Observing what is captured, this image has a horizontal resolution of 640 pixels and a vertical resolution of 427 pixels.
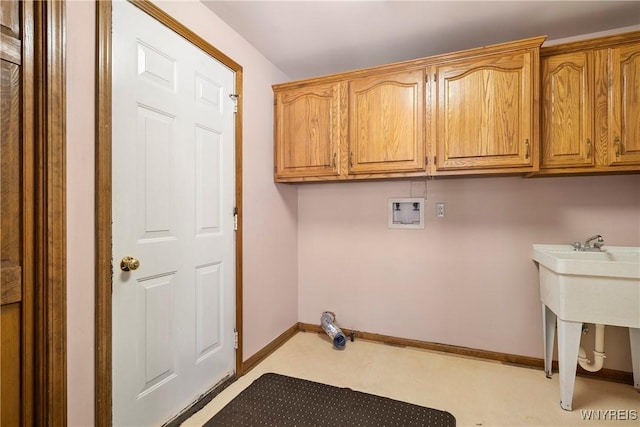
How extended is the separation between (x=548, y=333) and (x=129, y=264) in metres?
2.70

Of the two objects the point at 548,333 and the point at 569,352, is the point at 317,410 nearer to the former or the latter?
the point at 569,352

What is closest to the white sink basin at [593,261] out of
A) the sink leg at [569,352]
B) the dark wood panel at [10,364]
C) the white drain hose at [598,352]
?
the sink leg at [569,352]

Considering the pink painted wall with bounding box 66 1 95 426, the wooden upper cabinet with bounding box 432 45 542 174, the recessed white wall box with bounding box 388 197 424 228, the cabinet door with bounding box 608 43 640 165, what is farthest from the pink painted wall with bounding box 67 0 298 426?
the cabinet door with bounding box 608 43 640 165

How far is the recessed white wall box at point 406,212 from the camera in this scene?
8.82 ft

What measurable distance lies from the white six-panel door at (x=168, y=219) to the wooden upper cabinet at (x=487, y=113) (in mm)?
1468

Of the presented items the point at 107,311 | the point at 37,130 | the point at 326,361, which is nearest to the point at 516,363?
the point at 326,361

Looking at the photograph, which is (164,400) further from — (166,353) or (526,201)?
(526,201)

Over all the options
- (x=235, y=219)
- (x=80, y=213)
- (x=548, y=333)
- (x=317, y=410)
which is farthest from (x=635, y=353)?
(x=80, y=213)

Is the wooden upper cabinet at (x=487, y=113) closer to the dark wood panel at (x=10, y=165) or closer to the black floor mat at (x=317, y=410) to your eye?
the black floor mat at (x=317, y=410)

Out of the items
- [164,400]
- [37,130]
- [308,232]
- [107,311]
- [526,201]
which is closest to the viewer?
[37,130]

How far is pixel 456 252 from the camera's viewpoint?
2.59m

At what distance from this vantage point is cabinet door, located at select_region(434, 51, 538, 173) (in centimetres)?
198

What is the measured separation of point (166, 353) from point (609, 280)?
2.47m

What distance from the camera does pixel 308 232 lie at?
10.1 ft
